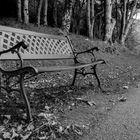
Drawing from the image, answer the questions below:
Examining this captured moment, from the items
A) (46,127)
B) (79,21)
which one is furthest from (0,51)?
(79,21)

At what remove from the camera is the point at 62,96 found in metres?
3.20

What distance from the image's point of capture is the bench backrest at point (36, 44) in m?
2.74

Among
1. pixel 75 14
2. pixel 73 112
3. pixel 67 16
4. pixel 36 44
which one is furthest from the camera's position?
pixel 75 14

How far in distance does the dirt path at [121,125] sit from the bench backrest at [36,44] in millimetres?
1425

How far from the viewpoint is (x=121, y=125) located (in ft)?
7.73

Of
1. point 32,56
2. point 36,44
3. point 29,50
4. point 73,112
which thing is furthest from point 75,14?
point 73,112

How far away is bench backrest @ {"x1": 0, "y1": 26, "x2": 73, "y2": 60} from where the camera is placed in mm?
2742

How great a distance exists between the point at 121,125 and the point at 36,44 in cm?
184

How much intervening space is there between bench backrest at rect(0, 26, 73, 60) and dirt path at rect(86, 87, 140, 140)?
1425 mm

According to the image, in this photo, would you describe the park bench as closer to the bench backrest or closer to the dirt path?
the bench backrest

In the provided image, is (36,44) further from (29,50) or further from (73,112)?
(73,112)

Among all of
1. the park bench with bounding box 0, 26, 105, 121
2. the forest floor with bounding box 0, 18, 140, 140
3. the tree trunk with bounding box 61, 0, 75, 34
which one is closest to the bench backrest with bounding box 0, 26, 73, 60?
the park bench with bounding box 0, 26, 105, 121

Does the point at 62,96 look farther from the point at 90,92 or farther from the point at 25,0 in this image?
the point at 25,0

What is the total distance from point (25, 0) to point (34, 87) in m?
5.37
